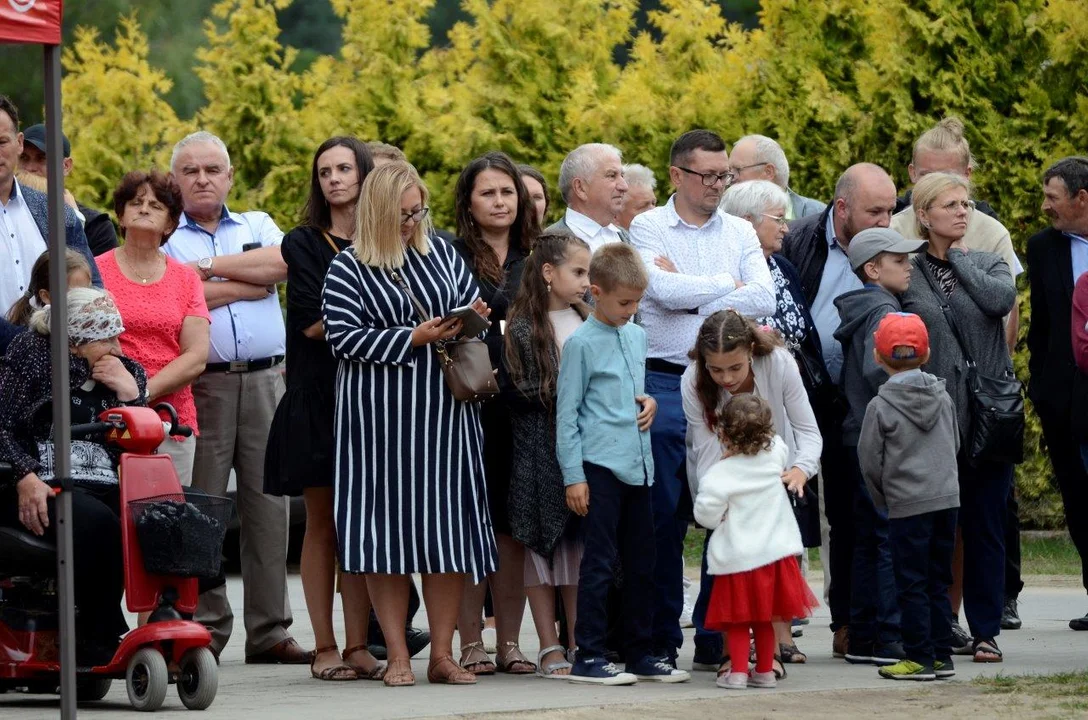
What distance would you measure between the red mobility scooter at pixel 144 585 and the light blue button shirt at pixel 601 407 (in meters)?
1.37

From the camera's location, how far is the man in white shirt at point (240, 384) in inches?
343

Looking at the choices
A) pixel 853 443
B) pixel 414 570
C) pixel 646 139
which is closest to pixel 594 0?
pixel 646 139

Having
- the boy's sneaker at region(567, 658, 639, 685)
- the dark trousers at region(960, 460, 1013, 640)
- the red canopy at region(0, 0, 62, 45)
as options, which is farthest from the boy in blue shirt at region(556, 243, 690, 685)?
the red canopy at region(0, 0, 62, 45)

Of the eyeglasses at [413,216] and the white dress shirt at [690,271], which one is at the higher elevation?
the eyeglasses at [413,216]

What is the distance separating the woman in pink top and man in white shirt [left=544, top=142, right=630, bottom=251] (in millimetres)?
1658

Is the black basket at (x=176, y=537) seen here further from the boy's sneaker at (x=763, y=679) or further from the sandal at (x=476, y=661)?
the boy's sneaker at (x=763, y=679)

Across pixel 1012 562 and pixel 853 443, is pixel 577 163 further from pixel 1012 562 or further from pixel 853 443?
pixel 1012 562

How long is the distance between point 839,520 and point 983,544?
0.66 metres

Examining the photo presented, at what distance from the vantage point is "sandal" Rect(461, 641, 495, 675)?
26.4 ft

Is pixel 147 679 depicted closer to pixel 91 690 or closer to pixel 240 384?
pixel 91 690

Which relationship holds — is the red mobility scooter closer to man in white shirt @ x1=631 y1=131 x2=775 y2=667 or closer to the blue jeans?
man in white shirt @ x1=631 y1=131 x2=775 y2=667

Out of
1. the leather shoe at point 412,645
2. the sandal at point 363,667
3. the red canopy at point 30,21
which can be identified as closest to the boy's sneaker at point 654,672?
the sandal at point 363,667

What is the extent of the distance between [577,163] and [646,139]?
5.96 meters

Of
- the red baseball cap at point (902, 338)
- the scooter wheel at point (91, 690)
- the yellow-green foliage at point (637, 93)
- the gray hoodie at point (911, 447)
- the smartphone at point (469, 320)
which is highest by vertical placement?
the yellow-green foliage at point (637, 93)
